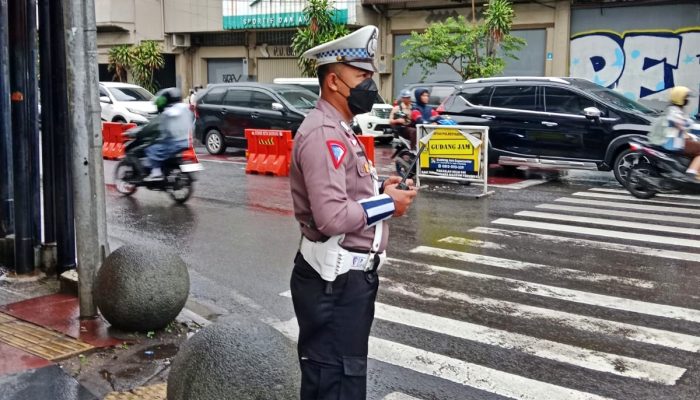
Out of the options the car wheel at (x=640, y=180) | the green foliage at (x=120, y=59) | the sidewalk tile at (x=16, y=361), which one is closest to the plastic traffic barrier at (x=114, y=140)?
the car wheel at (x=640, y=180)

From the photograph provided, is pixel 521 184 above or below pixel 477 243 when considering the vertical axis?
above

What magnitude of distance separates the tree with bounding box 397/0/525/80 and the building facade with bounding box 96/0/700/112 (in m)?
1.47

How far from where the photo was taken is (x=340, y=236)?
3016 millimetres

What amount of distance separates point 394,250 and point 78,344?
4.13m

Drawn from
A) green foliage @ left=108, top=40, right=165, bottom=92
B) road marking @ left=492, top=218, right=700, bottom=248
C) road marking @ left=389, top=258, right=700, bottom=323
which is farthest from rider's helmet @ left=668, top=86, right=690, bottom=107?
green foliage @ left=108, top=40, right=165, bottom=92

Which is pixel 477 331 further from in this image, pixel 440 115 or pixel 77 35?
pixel 440 115

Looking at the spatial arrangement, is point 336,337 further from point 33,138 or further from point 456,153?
point 456,153

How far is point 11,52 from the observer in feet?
22.5

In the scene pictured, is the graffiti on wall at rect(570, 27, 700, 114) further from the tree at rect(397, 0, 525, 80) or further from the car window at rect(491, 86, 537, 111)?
the car window at rect(491, 86, 537, 111)

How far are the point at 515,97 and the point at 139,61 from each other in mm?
23619

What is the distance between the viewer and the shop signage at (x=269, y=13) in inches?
1094

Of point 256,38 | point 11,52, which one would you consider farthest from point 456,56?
point 11,52

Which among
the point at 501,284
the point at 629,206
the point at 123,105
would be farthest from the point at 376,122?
the point at 501,284

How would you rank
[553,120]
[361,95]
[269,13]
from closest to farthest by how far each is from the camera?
[361,95] < [553,120] < [269,13]
